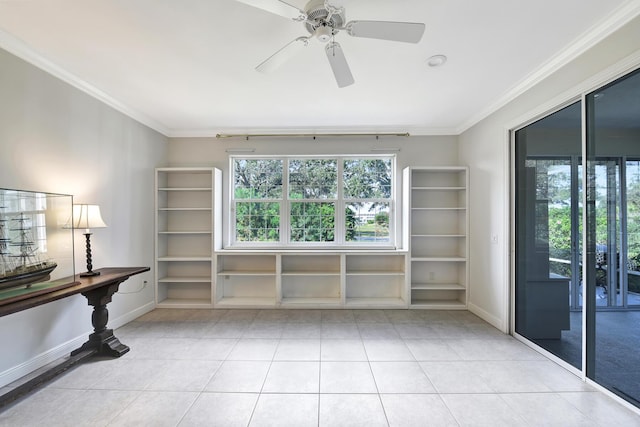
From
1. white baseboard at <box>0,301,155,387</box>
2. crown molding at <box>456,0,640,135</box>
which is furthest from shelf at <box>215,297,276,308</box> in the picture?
crown molding at <box>456,0,640,135</box>

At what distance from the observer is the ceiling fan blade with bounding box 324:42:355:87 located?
1.80 metres

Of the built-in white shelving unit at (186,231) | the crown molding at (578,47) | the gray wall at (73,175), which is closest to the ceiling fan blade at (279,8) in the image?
the crown molding at (578,47)

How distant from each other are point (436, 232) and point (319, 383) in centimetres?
284

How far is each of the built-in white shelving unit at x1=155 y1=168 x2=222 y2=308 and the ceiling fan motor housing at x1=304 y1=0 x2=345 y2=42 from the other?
108 inches

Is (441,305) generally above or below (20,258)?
below

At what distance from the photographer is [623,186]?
1.87 meters

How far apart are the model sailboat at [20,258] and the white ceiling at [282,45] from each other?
1.35 metres

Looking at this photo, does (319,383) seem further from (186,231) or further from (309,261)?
(186,231)

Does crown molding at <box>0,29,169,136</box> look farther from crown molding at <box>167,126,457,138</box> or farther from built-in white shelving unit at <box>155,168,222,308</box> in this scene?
built-in white shelving unit at <box>155,168,222,308</box>

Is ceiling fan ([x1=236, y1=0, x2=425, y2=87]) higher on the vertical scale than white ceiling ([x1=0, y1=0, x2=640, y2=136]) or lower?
lower

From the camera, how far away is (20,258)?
202 centimetres

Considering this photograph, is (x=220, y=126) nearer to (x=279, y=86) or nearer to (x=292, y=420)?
(x=279, y=86)

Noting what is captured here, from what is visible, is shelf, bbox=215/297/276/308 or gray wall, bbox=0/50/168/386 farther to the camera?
shelf, bbox=215/297/276/308

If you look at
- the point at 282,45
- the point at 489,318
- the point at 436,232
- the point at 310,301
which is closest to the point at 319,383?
the point at 310,301
